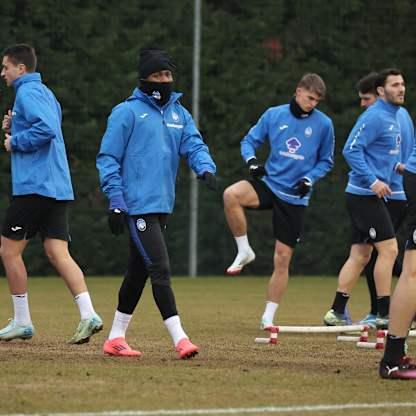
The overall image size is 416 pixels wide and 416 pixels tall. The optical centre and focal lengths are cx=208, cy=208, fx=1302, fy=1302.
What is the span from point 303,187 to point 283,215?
0.36 metres

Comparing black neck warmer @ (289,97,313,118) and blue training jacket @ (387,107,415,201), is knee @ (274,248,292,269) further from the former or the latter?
black neck warmer @ (289,97,313,118)

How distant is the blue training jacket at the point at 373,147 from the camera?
36.0 ft

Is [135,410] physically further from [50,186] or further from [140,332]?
[140,332]

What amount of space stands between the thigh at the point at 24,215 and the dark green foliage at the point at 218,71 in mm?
10563

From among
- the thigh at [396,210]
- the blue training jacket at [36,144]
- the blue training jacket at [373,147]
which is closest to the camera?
the blue training jacket at [36,144]

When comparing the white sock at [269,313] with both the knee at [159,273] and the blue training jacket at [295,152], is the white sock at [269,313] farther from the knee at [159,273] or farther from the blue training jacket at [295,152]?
the knee at [159,273]

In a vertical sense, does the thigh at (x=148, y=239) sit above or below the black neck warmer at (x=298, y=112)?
below

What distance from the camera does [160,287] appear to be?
28.2 ft

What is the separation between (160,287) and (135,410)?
2179 mm

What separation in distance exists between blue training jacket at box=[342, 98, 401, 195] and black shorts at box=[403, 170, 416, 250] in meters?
2.15

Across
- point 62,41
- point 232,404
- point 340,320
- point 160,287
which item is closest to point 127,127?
point 160,287

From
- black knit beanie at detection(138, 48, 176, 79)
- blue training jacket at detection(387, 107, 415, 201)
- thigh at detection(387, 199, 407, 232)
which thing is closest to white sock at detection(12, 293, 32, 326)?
black knit beanie at detection(138, 48, 176, 79)

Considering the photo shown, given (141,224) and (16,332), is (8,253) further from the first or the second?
(141,224)

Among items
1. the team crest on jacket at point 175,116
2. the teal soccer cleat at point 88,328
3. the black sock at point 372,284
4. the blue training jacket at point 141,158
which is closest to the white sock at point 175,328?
the blue training jacket at point 141,158
